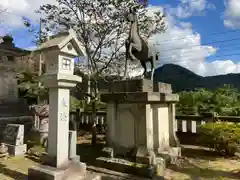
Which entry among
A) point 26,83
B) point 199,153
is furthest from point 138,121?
point 26,83

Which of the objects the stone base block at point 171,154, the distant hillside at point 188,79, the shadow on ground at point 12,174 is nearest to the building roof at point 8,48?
the distant hillside at point 188,79

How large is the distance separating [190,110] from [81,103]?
640cm

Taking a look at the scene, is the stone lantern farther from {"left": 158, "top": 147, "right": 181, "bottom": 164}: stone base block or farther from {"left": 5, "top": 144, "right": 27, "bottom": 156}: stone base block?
{"left": 5, "top": 144, "right": 27, "bottom": 156}: stone base block

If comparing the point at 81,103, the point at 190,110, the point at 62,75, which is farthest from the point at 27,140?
the point at 190,110

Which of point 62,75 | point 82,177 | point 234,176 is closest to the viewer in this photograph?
point 62,75

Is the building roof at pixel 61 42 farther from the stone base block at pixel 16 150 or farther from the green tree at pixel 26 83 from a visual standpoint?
the green tree at pixel 26 83

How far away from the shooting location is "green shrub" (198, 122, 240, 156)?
6230mm

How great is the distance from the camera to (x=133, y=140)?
5.64 metres

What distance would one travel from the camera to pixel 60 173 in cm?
396

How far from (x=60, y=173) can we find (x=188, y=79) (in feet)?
57.6

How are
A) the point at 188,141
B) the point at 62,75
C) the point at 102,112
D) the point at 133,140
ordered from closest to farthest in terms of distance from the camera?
the point at 62,75 → the point at 133,140 → the point at 188,141 → the point at 102,112

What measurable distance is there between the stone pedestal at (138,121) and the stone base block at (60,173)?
1.40 m

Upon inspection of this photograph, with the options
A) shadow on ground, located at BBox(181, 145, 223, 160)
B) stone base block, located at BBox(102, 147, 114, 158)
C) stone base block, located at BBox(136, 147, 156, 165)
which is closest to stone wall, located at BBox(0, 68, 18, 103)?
stone base block, located at BBox(102, 147, 114, 158)

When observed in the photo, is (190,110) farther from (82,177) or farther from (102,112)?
(82,177)
